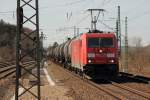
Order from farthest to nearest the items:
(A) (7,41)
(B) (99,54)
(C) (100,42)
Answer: (A) (7,41)
(C) (100,42)
(B) (99,54)

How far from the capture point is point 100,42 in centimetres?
2978

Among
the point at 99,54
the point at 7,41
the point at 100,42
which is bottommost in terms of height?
the point at 99,54

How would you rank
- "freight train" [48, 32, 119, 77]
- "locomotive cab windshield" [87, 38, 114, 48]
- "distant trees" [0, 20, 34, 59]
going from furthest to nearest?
"distant trees" [0, 20, 34, 59], "locomotive cab windshield" [87, 38, 114, 48], "freight train" [48, 32, 119, 77]

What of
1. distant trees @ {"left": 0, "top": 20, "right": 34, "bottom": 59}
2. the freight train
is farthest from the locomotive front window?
distant trees @ {"left": 0, "top": 20, "right": 34, "bottom": 59}

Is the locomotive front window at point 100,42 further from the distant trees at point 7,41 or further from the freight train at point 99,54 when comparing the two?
the distant trees at point 7,41

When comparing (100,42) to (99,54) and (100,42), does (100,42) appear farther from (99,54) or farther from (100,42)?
(99,54)

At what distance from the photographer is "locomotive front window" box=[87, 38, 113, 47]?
2966 centimetres

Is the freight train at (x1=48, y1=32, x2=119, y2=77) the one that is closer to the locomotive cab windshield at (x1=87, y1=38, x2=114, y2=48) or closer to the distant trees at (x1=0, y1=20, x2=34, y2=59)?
the locomotive cab windshield at (x1=87, y1=38, x2=114, y2=48)

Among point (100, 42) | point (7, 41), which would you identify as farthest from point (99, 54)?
point (7, 41)

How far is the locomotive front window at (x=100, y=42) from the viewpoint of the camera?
97.3 feet

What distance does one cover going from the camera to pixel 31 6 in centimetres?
1673

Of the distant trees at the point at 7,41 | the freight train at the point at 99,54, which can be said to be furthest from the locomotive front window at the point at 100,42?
the distant trees at the point at 7,41

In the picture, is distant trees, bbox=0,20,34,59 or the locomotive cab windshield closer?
the locomotive cab windshield

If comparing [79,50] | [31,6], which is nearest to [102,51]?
[79,50]
